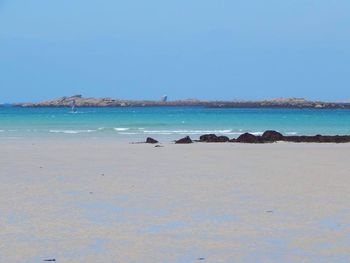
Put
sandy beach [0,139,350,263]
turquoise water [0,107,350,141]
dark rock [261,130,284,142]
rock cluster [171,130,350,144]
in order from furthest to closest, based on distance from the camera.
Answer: turquoise water [0,107,350,141] < dark rock [261,130,284,142] < rock cluster [171,130,350,144] < sandy beach [0,139,350,263]

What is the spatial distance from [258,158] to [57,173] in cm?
680

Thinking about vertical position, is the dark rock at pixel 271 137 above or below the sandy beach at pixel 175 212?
above

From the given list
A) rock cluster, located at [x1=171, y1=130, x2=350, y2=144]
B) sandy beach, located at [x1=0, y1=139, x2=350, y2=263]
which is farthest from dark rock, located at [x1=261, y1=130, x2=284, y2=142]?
sandy beach, located at [x1=0, y1=139, x2=350, y2=263]

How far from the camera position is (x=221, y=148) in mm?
26766

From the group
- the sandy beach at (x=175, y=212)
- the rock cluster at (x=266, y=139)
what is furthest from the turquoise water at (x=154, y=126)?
the sandy beach at (x=175, y=212)

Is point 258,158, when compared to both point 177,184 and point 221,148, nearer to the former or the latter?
point 221,148

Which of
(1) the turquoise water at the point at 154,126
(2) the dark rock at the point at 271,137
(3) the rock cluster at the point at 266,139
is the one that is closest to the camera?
(3) the rock cluster at the point at 266,139

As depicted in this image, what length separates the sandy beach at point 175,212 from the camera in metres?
8.05

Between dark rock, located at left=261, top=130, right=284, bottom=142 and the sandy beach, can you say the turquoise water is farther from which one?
the sandy beach

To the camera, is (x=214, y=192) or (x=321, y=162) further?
(x=321, y=162)

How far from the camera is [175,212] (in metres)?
10.6

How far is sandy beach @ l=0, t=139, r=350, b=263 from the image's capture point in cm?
805

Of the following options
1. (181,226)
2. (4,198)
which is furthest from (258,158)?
(181,226)

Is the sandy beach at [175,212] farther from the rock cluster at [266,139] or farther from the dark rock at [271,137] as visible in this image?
the dark rock at [271,137]
